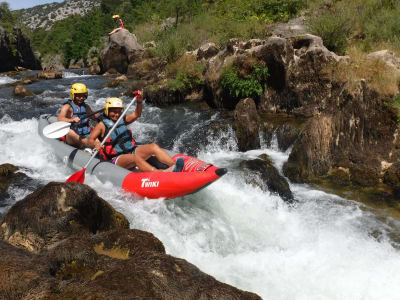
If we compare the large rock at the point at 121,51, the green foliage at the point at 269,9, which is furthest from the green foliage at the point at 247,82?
the large rock at the point at 121,51

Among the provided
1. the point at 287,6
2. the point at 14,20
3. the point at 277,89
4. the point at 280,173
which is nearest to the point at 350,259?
the point at 280,173

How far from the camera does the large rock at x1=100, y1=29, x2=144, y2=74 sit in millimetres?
19562

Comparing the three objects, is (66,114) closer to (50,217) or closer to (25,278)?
(50,217)

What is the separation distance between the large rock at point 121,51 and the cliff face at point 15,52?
14.8 metres

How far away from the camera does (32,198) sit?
324cm

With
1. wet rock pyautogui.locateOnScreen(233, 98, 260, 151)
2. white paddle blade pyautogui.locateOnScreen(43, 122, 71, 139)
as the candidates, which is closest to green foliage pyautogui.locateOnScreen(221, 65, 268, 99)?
wet rock pyautogui.locateOnScreen(233, 98, 260, 151)

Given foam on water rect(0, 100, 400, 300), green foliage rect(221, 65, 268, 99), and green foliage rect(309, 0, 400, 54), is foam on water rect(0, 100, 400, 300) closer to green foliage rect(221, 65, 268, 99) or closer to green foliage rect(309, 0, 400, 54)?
green foliage rect(221, 65, 268, 99)

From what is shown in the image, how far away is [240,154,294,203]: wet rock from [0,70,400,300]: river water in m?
0.12

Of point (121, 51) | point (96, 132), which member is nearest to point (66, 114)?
point (96, 132)

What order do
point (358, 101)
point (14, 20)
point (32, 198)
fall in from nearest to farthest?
point (32, 198)
point (358, 101)
point (14, 20)

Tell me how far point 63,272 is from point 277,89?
7.00 meters

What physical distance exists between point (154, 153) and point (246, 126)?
7.97 feet

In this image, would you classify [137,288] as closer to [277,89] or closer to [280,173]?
[280,173]

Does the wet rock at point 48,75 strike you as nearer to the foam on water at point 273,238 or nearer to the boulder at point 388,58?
the foam on water at point 273,238
